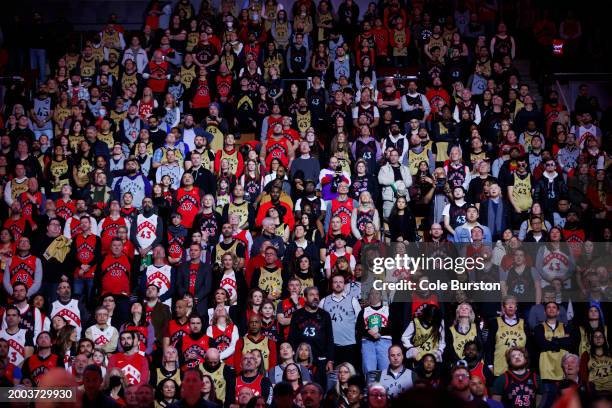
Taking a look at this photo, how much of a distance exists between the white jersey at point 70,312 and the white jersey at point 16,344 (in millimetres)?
440

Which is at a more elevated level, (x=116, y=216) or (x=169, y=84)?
(x=169, y=84)

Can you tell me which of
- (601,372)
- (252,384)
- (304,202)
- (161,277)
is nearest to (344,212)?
(304,202)

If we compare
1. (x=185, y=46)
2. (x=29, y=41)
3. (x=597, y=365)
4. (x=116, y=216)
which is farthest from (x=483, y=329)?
(x=29, y=41)

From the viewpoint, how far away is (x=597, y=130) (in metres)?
14.2

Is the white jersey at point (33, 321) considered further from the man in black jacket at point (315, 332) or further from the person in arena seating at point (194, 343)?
the man in black jacket at point (315, 332)

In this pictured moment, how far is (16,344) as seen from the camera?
33.9 ft

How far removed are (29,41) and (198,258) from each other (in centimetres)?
725

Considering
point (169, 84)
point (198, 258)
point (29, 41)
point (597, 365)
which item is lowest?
point (597, 365)

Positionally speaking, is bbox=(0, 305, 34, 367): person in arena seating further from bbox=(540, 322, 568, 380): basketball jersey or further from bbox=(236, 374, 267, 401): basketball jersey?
bbox=(540, 322, 568, 380): basketball jersey

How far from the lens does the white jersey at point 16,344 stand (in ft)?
33.8

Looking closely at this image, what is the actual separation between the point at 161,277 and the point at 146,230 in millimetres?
897

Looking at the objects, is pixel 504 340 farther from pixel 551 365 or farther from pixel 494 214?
pixel 494 214

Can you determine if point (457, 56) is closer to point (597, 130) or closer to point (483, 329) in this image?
point (597, 130)

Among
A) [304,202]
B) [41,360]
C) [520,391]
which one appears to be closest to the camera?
[520,391]
